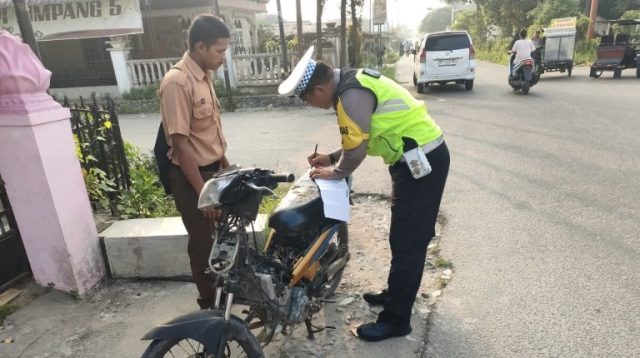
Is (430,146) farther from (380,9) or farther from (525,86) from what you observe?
(380,9)

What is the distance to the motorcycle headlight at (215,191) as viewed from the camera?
1.87m

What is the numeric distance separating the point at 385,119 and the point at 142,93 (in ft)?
→ 39.6

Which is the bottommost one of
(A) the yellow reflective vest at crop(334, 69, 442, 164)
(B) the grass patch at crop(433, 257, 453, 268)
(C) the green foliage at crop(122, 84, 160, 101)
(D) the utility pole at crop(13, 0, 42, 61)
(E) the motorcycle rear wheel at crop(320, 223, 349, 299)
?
(B) the grass patch at crop(433, 257, 453, 268)

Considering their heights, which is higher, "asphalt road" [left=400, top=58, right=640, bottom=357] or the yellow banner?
the yellow banner

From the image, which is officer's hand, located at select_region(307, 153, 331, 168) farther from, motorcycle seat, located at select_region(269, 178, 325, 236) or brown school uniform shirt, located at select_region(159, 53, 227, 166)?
brown school uniform shirt, located at select_region(159, 53, 227, 166)

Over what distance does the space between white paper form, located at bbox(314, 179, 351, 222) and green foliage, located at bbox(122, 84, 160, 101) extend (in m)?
11.5

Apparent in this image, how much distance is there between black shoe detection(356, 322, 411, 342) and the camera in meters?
2.59

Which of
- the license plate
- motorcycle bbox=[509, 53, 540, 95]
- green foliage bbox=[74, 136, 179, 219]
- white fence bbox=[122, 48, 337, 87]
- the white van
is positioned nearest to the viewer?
green foliage bbox=[74, 136, 179, 219]

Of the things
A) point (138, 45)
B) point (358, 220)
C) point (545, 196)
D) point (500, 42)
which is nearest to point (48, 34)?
point (138, 45)

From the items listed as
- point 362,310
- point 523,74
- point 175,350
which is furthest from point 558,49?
point 175,350

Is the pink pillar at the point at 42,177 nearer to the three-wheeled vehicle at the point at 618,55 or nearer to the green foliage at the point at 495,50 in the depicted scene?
the three-wheeled vehicle at the point at 618,55

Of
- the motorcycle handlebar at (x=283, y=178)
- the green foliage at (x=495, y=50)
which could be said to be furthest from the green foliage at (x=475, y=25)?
the motorcycle handlebar at (x=283, y=178)

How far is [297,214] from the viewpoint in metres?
2.29

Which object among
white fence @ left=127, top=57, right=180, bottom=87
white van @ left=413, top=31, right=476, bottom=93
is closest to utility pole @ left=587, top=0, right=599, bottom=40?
white van @ left=413, top=31, right=476, bottom=93
